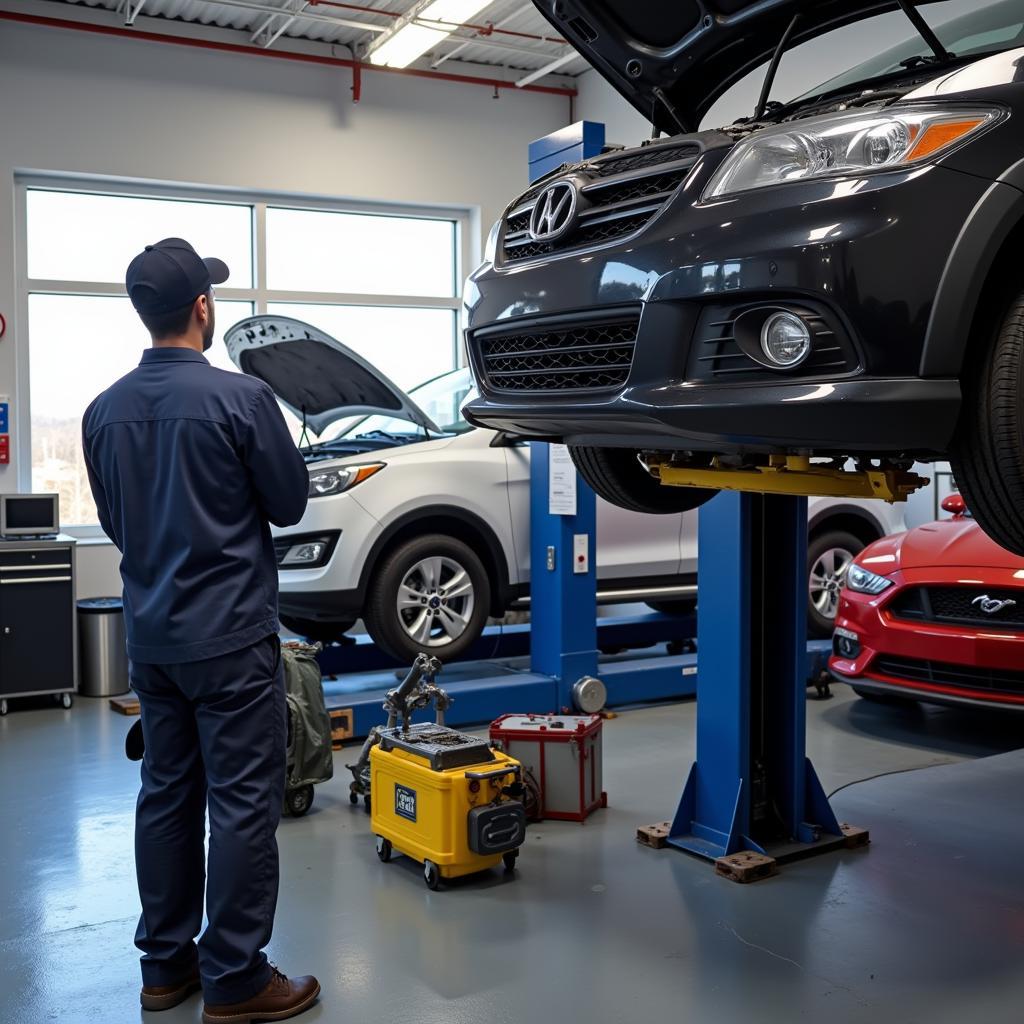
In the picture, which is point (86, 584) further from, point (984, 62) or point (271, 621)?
point (984, 62)

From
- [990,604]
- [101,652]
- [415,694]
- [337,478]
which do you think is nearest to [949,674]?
[990,604]

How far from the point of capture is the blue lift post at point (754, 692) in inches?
135

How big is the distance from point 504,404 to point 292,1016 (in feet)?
4.63

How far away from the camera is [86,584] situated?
7.87 meters

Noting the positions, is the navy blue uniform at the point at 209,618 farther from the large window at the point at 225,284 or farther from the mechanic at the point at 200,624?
the large window at the point at 225,284

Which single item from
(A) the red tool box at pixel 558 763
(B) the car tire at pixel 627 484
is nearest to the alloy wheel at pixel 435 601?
(A) the red tool box at pixel 558 763

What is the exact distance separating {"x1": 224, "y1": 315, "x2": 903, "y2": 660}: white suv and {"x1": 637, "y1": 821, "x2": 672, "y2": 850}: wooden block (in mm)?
1779

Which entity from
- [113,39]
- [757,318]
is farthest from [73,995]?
[113,39]

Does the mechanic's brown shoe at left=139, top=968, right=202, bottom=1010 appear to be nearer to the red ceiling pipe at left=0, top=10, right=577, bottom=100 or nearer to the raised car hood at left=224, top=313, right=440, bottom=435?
the raised car hood at left=224, top=313, right=440, bottom=435

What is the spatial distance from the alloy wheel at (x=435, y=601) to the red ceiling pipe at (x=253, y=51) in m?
5.04

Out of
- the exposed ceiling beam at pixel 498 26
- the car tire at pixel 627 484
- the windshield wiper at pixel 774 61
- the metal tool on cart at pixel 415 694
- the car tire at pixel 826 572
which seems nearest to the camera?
the windshield wiper at pixel 774 61

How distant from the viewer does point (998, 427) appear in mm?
1953

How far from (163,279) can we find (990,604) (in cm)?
330

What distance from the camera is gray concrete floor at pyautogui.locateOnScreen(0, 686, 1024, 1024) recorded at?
8.29 feet
